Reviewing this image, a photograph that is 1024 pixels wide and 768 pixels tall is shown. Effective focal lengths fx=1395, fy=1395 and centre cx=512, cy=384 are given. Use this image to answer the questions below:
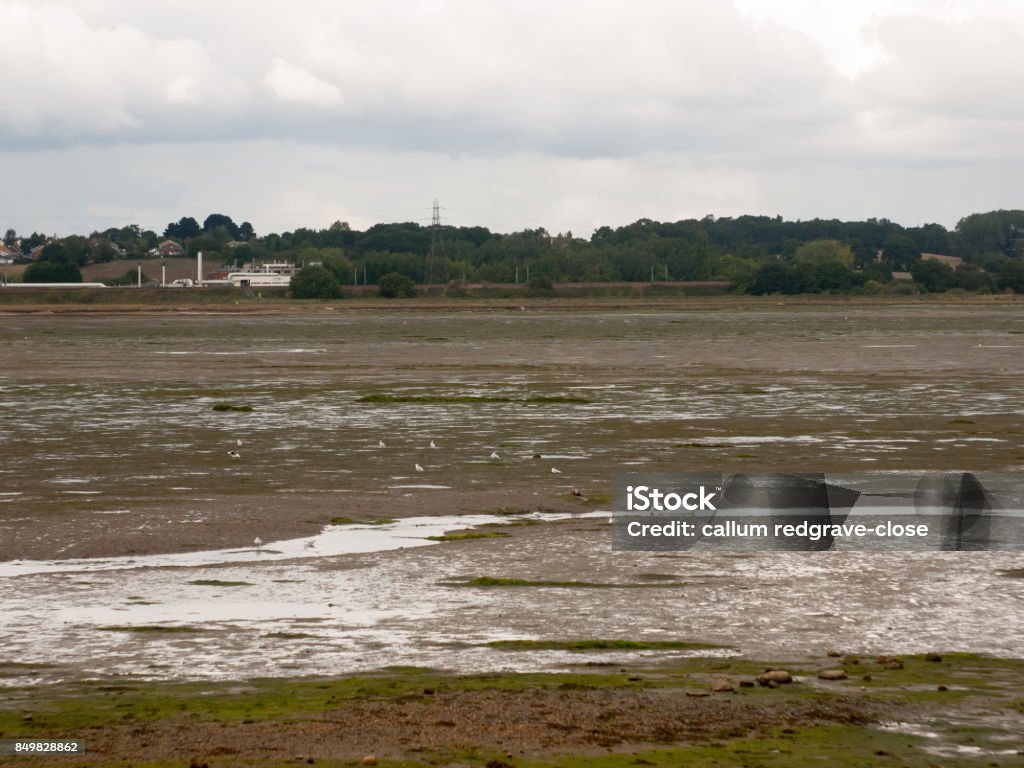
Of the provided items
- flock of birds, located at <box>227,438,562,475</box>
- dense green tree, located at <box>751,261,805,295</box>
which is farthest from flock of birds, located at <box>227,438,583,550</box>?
dense green tree, located at <box>751,261,805,295</box>

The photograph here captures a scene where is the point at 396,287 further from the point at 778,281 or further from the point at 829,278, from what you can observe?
the point at 829,278

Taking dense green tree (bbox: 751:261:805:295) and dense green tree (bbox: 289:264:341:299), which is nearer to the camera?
dense green tree (bbox: 289:264:341:299)

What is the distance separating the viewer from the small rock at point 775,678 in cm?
937

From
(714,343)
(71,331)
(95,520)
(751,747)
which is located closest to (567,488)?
(95,520)

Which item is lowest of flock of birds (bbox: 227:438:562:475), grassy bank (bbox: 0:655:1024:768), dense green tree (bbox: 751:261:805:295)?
flock of birds (bbox: 227:438:562:475)

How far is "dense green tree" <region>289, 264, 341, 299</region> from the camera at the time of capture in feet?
616

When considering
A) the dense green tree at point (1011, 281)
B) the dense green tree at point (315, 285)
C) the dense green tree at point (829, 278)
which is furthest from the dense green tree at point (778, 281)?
the dense green tree at point (315, 285)

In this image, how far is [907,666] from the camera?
9.91 m

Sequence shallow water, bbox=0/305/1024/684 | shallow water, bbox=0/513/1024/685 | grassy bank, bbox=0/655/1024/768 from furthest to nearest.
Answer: shallow water, bbox=0/305/1024/684 → shallow water, bbox=0/513/1024/685 → grassy bank, bbox=0/655/1024/768

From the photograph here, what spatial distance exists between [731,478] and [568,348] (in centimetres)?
4341

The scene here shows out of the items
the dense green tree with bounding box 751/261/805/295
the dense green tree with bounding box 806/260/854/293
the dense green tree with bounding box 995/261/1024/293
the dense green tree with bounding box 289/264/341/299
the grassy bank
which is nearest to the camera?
the grassy bank

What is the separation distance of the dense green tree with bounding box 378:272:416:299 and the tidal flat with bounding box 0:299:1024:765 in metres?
147

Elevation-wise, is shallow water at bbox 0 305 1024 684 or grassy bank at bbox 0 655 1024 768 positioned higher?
grassy bank at bbox 0 655 1024 768

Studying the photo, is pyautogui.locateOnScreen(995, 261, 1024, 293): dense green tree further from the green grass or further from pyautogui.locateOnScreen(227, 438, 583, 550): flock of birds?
the green grass
